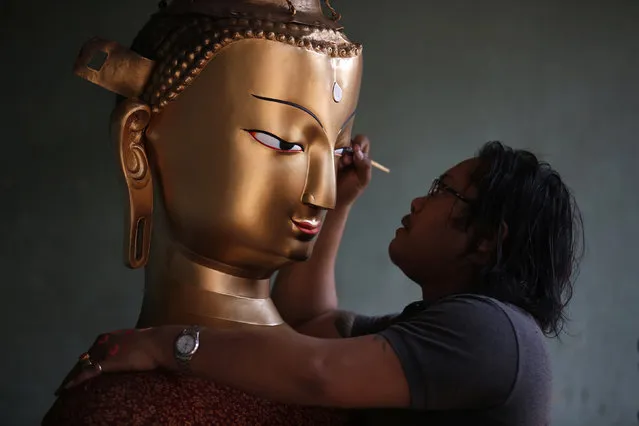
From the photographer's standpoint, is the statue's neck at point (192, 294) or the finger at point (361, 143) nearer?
the statue's neck at point (192, 294)

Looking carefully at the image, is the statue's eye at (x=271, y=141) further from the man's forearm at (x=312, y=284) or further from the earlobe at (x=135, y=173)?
the man's forearm at (x=312, y=284)

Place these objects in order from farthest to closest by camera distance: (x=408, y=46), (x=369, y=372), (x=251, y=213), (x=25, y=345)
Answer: (x=408, y=46) → (x=25, y=345) → (x=251, y=213) → (x=369, y=372)

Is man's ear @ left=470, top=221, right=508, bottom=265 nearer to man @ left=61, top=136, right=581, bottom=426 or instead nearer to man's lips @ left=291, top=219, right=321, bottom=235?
man @ left=61, top=136, right=581, bottom=426

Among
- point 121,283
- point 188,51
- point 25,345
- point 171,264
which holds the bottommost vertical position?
point 25,345

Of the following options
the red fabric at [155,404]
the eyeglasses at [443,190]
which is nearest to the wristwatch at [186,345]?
the red fabric at [155,404]

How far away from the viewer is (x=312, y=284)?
1.65 meters

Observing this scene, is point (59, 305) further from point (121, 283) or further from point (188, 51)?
point (188, 51)

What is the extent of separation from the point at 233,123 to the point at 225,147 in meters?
0.04

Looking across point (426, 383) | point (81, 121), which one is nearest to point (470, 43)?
point (81, 121)

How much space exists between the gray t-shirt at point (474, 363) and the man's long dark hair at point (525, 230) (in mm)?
96

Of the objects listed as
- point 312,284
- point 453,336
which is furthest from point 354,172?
point 453,336

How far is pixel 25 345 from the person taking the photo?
2395 millimetres

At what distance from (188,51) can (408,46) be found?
69.2 inches

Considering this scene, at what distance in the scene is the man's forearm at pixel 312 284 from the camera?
5.40ft
